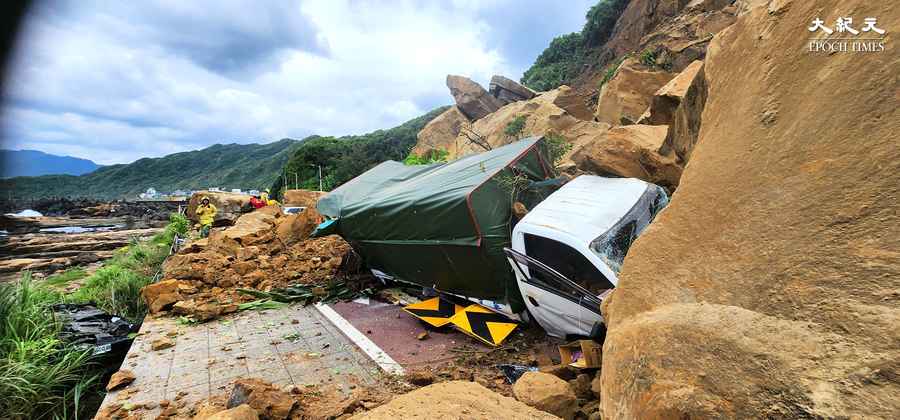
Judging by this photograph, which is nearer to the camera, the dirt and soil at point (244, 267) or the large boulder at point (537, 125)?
the dirt and soil at point (244, 267)

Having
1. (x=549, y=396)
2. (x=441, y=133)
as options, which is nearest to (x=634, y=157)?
(x=549, y=396)

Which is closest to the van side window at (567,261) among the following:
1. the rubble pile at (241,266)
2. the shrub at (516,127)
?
the rubble pile at (241,266)

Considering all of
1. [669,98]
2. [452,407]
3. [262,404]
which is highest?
[669,98]

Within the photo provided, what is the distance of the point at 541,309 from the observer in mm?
4465

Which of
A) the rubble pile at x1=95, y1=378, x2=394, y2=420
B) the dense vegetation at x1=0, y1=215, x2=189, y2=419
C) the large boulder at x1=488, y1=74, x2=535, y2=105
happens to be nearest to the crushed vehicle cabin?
the rubble pile at x1=95, y1=378, x2=394, y2=420

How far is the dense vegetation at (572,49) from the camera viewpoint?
2900 centimetres

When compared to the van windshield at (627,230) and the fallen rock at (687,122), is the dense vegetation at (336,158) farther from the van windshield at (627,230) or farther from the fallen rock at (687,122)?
the van windshield at (627,230)

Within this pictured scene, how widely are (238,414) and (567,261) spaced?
3200 mm

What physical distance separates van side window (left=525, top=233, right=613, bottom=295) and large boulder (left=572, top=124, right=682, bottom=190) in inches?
82.9

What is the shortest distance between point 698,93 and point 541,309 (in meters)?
2.81

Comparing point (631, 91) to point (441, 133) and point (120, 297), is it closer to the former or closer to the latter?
point (441, 133)

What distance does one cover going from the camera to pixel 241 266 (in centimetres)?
755

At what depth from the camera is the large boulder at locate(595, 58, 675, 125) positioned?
13.8 metres

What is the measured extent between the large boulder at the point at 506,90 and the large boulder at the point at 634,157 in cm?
2362
